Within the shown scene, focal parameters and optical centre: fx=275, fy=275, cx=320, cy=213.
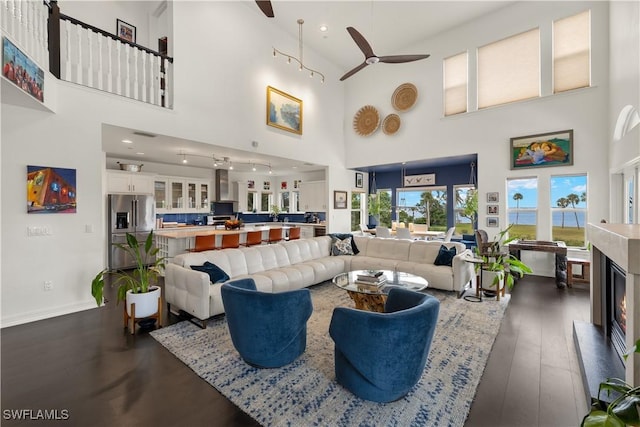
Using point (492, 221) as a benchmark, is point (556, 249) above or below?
below

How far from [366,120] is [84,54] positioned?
6563mm

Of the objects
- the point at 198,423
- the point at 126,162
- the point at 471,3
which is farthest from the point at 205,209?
the point at 471,3

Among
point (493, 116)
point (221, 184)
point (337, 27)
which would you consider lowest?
point (221, 184)

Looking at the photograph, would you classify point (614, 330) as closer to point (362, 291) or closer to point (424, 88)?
point (362, 291)

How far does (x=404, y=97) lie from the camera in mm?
7602

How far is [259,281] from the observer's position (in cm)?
372

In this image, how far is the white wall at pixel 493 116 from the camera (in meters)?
5.09

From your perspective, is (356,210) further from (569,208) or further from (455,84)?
(569,208)

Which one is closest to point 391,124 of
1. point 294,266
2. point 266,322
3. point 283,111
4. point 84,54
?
point 283,111

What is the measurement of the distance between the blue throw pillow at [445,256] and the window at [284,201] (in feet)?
23.2

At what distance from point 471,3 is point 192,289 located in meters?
7.75

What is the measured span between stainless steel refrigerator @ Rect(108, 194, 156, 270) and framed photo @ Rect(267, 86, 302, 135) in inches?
141

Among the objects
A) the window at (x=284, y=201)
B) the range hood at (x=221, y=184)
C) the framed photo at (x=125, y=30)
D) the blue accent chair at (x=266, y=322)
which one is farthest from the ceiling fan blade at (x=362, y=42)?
the window at (x=284, y=201)

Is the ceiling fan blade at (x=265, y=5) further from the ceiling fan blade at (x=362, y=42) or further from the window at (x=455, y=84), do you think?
the window at (x=455, y=84)
